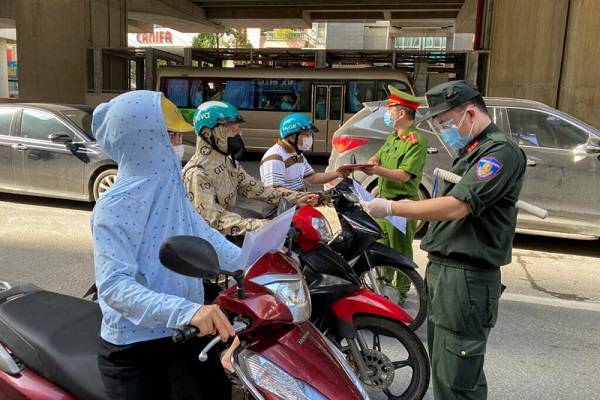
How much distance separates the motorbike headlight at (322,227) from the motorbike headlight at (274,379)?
4.66 ft

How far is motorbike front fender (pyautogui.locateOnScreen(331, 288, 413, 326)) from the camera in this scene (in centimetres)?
267

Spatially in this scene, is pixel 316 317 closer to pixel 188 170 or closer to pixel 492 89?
pixel 188 170

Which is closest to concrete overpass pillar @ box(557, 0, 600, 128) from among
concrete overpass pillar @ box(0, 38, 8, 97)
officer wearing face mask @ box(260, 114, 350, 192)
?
officer wearing face mask @ box(260, 114, 350, 192)

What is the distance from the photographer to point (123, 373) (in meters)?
1.66

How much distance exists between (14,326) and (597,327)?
4.06 meters

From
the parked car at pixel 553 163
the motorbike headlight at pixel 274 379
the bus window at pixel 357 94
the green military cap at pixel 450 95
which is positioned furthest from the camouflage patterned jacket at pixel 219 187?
the bus window at pixel 357 94

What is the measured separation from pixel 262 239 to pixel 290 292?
192 mm

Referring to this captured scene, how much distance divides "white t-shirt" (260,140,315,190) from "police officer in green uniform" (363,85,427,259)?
0.57 meters

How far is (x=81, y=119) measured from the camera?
8.06 meters

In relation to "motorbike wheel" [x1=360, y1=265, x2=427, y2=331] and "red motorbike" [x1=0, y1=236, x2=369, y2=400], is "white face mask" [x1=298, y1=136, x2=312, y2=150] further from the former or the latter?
"red motorbike" [x1=0, y1=236, x2=369, y2=400]

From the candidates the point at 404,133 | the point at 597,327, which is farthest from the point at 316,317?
the point at 597,327

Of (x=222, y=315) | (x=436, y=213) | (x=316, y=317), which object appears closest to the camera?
(x=222, y=315)

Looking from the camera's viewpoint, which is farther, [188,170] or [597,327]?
[597,327]

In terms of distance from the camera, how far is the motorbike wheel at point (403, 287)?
3.80 m
